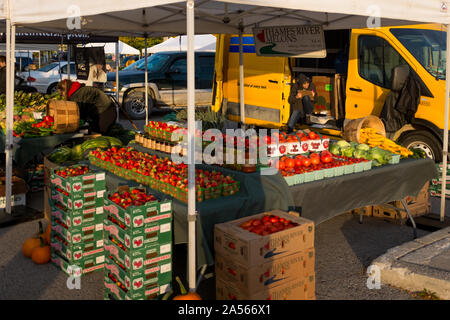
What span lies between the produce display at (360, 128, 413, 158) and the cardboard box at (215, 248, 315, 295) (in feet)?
10.4

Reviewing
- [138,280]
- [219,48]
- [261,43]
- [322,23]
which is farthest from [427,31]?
[138,280]

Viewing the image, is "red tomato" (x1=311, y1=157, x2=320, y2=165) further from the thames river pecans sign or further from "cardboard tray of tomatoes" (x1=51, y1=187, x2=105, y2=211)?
the thames river pecans sign

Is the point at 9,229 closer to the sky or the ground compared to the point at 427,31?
closer to the ground

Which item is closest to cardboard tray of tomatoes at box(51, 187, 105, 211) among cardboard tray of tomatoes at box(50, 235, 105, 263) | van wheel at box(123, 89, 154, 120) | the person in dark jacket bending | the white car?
cardboard tray of tomatoes at box(50, 235, 105, 263)

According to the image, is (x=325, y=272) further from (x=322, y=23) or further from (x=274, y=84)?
(x=274, y=84)

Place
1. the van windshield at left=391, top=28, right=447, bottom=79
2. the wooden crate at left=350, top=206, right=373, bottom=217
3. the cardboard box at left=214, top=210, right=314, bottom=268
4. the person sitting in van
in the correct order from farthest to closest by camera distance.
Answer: the person sitting in van → the van windshield at left=391, top=28, right=447, bottom=79 → the wooden crate at left=350, top=206, right=373, bottom=217 → the cardboard box at left=214, top=210, right=314, bottom=268

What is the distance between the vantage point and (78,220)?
5465 mm

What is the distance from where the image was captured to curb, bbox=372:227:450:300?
5008 mm

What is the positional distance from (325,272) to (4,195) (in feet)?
15.7

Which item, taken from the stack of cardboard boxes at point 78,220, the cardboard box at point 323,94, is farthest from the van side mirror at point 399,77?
the stack of cardboard boxes at point 78,220

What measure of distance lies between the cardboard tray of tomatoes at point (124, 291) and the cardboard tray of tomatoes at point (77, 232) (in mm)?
761

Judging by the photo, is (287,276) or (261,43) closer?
(287,276)
